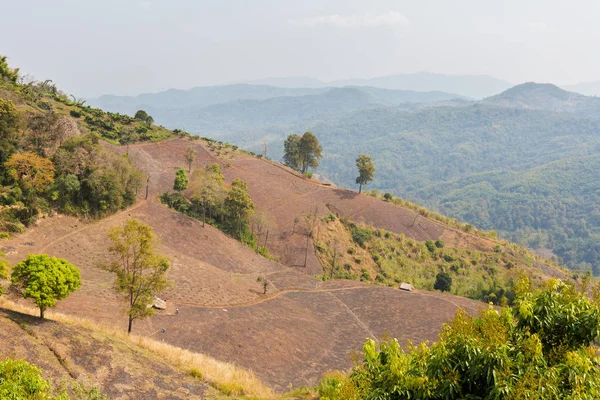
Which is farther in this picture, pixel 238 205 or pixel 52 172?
pixel 238 205

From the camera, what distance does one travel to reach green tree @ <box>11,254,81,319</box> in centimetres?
1490

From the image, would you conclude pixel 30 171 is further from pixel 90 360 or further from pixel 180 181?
pixel 90 360

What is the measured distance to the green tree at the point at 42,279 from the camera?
48.9ft

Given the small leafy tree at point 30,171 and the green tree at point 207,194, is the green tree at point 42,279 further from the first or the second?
the green tree at point 207,194

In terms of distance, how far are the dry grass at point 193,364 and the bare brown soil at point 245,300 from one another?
431 cm

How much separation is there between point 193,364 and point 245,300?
50.6ft

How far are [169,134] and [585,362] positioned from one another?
72.5m

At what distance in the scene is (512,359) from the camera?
263 inches

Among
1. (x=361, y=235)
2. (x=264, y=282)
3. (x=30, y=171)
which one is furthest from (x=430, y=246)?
(x=30, y=171)

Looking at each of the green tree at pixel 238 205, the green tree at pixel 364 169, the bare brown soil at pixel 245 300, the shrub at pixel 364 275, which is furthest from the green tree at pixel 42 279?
the green tree at pixel 364 169

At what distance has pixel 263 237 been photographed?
50.7 meters

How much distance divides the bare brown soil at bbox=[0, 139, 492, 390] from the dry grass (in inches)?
170

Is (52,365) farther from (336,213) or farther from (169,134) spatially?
(169,134)

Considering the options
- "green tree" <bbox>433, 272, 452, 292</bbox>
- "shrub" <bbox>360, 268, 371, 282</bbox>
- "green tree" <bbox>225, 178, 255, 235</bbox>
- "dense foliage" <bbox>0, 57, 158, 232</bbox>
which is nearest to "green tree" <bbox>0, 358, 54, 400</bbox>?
"dense foliage" <bbox>0, 57, 158, 232</bbox>
